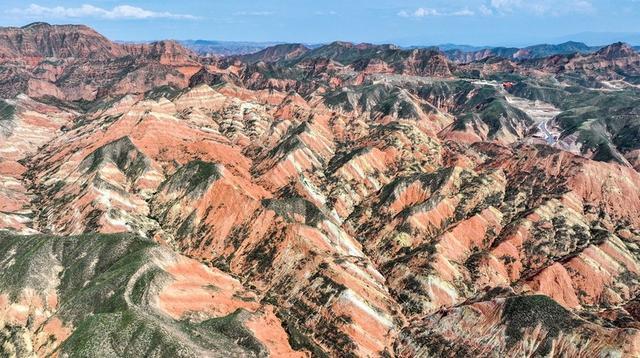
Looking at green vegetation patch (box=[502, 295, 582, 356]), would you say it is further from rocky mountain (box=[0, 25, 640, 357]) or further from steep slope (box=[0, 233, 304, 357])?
steep slope (box=[0, 233, 304, 357])

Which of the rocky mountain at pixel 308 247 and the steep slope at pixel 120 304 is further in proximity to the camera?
the rocky mountain at pixel 308 247

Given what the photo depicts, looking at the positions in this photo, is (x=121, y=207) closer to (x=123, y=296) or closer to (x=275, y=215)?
(x=275, y=215)

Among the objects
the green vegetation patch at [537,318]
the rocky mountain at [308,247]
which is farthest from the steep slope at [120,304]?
the green vegetation patch at [537,318]

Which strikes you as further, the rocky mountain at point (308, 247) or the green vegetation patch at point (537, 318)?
the rocky mountain at point (308, 247)

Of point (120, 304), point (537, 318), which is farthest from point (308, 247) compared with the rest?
point (537, 318)

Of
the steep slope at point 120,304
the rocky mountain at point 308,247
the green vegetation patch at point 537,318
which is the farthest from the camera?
the rocky mountain at point 308,247

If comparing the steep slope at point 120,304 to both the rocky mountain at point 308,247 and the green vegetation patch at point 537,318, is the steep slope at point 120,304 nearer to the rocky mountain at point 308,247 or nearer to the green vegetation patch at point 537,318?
the rocky mountain at point 308,247

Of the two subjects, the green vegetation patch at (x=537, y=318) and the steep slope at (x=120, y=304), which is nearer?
the steep slope at (x=120, y=304)

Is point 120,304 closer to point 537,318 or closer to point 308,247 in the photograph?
point 308,247

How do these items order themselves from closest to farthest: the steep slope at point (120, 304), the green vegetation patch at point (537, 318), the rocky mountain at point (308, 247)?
the steep slope at point (120, 304) → the green vegetation patch at point (537, 318) → the rocky mountain at point (308, 247)
